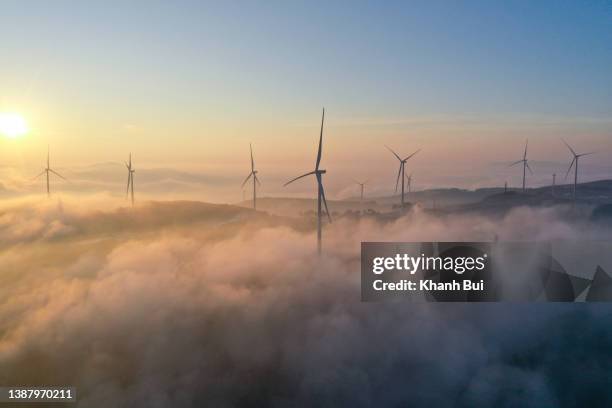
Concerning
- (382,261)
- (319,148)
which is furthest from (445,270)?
(319,148)

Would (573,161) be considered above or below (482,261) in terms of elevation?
above

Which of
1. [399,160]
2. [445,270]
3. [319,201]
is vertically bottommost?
[445,270]

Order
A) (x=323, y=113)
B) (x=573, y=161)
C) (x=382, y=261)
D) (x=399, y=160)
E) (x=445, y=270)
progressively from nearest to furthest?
(x=382, y=261) < (x=323, y=113) < (x=445, y=270) < (x=399, y=160) < (x=573, y=161)

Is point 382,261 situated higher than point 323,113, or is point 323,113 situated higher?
point 323,113

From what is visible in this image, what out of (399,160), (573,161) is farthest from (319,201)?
(573,161)

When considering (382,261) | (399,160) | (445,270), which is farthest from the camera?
(399,160)

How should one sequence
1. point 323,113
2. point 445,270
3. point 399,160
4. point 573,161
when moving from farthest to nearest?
point 573,161
point 399,160
point 445,270
point 323,113

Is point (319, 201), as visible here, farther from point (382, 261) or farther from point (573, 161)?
point (573, 161)

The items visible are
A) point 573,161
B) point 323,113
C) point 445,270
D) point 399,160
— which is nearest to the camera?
point 323,113

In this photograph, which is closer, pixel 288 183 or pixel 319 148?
pixel 288 183

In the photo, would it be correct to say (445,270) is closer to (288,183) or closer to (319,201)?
(319,201)
